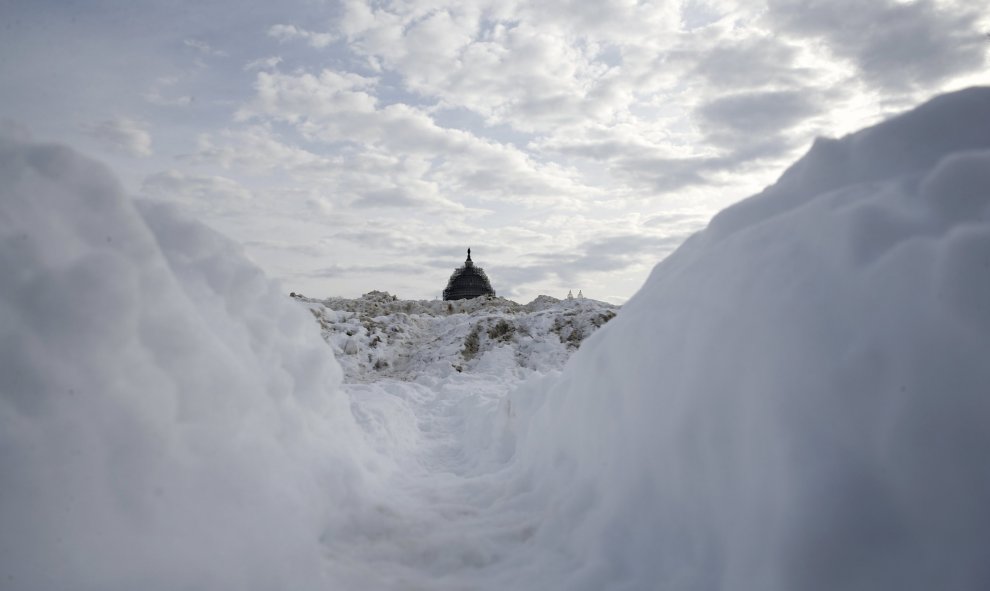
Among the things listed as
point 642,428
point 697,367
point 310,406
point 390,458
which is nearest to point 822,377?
point 697,367

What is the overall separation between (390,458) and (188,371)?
3130mm

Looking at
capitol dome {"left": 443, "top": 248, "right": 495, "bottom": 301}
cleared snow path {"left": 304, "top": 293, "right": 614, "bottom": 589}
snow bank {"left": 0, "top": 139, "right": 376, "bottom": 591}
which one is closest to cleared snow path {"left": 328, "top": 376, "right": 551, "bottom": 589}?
cleared snow path {"left": 304, "top": 293, "right": 614, "bottom": 589}

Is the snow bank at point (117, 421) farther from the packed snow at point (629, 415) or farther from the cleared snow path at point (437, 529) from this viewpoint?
the cleared snow path at point (437, 529)

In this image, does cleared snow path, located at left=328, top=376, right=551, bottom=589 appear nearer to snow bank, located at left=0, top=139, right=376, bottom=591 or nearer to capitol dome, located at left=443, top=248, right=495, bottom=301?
snow bank, located at left=0, top=139, right=376, bottom=591

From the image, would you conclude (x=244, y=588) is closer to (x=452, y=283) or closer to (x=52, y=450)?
(x=52, y=450)

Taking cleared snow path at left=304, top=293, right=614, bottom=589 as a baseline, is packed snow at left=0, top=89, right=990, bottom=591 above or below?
above

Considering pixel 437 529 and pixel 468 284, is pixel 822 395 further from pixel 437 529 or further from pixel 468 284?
pixel 468 284

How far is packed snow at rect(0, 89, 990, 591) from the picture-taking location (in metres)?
1.70

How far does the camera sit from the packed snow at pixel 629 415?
170 cm

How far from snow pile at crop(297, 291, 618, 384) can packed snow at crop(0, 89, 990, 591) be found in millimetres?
12293

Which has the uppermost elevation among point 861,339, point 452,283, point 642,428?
point 452,283

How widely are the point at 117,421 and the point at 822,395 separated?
8.16ft

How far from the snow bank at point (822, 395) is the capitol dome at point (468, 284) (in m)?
41.7

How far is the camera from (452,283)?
46219mm
